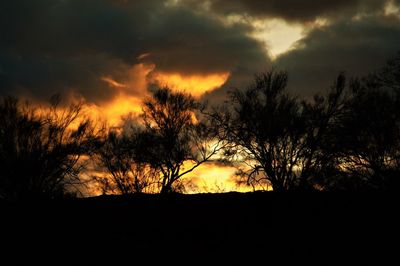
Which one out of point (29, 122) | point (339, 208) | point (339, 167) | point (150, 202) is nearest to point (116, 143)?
point (29, 122)

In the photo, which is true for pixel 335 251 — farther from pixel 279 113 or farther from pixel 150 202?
pixel 279 113

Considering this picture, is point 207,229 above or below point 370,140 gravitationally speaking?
below

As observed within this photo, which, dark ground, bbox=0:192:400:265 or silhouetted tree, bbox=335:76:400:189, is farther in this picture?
silhouetted tree, bbox=335:76:400:189

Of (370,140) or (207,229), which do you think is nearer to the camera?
(207,229)

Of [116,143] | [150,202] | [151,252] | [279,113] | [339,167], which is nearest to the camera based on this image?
[151,252]

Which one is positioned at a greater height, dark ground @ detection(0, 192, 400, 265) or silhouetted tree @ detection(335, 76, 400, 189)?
silhouetted tree @ detection(335, 76, 400, 189)

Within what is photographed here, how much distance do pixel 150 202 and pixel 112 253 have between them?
1334mm

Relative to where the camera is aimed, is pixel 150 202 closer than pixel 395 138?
Yes

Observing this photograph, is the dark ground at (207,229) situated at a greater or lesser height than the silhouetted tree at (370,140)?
lesser

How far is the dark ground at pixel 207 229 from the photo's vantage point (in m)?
5.57

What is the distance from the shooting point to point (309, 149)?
2269cm

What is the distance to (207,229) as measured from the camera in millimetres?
6277

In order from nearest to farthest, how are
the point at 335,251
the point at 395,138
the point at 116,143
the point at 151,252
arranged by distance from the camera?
the point at 335,251
the point at 151,252
the point at 395,138
the point at 116,143

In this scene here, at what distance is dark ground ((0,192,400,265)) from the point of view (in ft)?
18.3
